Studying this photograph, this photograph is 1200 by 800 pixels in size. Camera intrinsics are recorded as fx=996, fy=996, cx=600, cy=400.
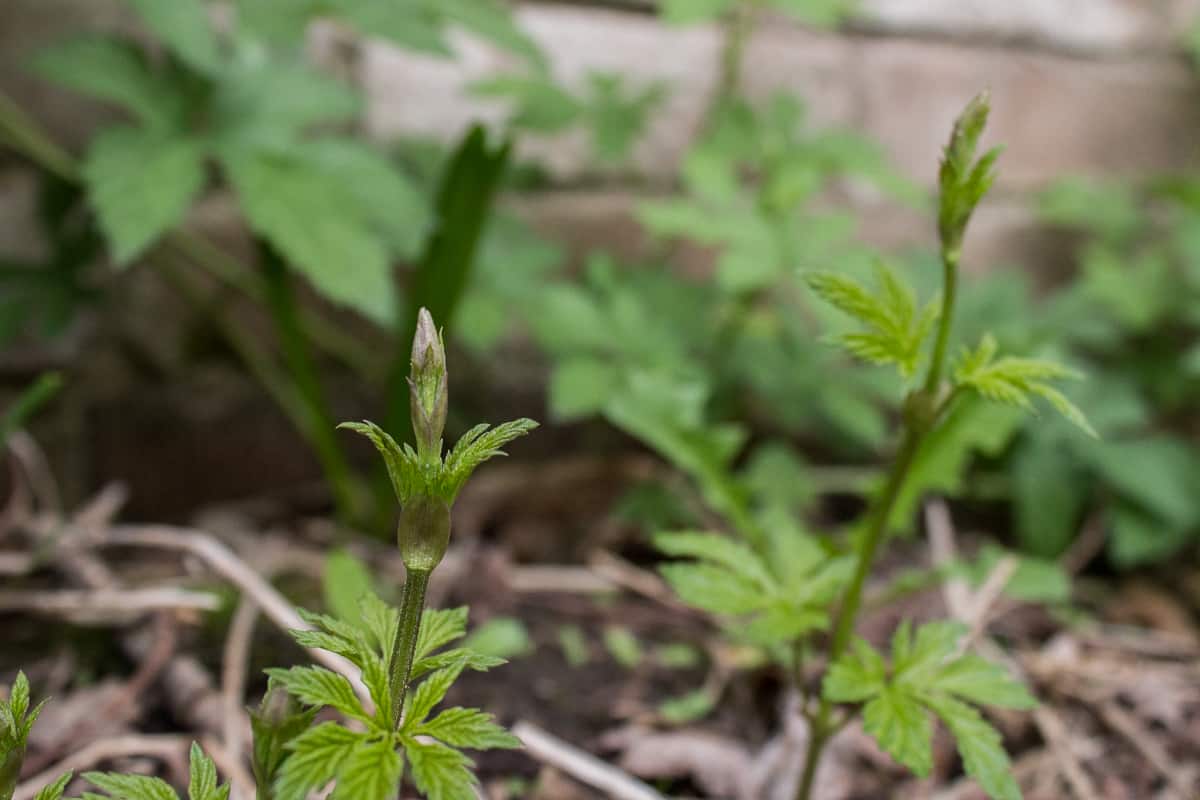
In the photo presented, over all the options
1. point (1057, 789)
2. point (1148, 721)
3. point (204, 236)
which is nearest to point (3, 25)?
point (204, 236)

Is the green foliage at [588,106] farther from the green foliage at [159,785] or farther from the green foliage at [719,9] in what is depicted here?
the green foliage at [159,785]

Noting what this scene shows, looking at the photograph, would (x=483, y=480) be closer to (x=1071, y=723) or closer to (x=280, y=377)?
(x=280, y=377)

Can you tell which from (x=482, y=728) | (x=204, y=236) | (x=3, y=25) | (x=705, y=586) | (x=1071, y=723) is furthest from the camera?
(x=204, y=236)

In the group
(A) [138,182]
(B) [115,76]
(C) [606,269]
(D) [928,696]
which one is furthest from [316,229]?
(D) [928,696]

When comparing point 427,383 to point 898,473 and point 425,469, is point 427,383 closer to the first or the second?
point 425,469

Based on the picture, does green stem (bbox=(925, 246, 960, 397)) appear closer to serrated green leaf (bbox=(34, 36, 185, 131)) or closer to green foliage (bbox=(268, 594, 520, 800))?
green foliage (bbox=(268, 594, 520, 800))

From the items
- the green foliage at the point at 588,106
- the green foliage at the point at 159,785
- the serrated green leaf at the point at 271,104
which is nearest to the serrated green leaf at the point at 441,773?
the green foliage at the point at 159,785

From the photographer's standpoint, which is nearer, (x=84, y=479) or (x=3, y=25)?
(x=3, y=25)
